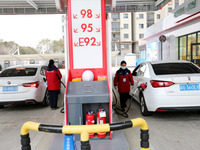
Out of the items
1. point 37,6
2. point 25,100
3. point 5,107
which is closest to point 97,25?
point 25,100

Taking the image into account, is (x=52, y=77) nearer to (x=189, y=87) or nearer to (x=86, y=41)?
(x=86, y=41)

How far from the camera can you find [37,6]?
16078 millimetres

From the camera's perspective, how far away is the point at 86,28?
471 cm

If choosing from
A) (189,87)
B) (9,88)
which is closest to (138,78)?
(189,87)

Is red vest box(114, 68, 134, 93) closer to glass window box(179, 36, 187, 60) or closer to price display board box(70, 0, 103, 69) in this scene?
price display board box(70, 0, 103, 69)

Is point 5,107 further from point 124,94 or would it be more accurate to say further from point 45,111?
point 124,94

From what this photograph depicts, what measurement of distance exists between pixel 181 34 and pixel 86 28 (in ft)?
40.6

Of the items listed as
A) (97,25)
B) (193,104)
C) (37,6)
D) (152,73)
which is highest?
(37,6)

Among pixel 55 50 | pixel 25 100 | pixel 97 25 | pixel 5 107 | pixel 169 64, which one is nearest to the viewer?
pixel 97 25

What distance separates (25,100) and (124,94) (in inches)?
121

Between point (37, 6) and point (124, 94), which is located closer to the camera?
point (124, 94)

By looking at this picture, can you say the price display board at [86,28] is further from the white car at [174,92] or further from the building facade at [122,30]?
the building facade at [122,30]

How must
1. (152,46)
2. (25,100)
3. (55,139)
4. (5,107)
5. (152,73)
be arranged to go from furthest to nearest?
1. (152,46)
2. (5,107)
3. (25,100)
4. (152,73)
5. (55,139)

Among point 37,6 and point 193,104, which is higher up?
point 37,6
